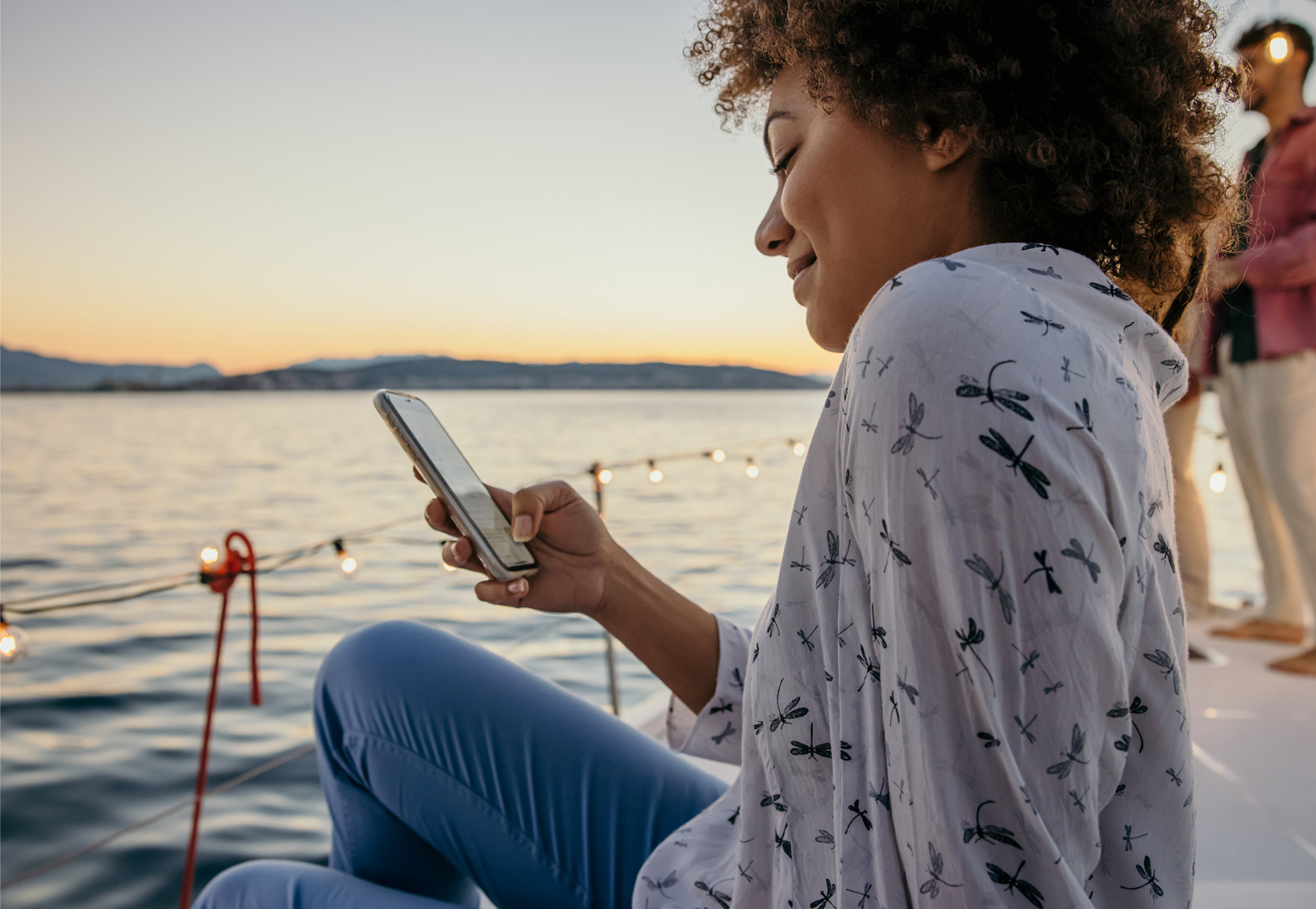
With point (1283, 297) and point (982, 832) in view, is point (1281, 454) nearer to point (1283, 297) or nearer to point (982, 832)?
point (1283, 297)

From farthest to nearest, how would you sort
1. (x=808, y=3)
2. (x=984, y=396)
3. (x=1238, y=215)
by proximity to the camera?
(x=1238, y=215) < (x=808, y=3) < (x=984, y=396)

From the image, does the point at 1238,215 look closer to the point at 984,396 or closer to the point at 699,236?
the point at 984,396

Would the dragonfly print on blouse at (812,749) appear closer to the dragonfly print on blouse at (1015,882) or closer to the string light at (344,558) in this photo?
the dragonfly print on blouse at (1015,882)

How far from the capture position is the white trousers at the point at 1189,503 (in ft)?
8.61

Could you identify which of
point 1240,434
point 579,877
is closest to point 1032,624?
point 579,877

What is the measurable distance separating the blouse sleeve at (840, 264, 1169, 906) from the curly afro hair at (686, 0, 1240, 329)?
0.64ft

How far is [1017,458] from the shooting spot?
348 millimetres

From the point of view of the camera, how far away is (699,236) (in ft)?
24.3

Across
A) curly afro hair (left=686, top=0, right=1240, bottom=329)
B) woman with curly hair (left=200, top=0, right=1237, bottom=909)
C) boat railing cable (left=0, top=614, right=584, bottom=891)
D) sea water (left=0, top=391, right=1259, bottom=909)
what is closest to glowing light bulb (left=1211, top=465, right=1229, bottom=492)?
sea water (left=0, top=391, right=1259, bottom=909)

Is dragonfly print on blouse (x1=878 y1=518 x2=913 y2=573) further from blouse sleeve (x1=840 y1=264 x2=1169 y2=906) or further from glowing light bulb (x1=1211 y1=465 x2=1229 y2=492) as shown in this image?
glowing light bulb (x1=1211 y1=465 x2=1229 y2=492)

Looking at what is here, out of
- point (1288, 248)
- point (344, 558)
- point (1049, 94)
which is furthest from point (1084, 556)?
point (1288, 248)

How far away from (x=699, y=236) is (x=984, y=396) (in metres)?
7.33

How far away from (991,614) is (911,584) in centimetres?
4

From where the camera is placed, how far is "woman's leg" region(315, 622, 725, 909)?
0.76 metres
